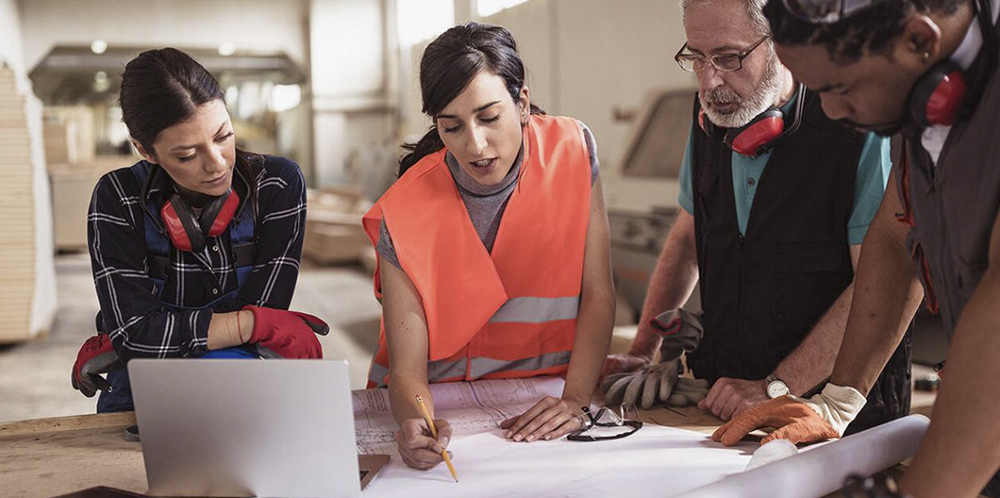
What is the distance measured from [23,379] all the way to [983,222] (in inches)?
250

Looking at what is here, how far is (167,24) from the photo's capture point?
15.2 m

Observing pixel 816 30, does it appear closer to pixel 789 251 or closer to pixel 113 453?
pixel 789 251

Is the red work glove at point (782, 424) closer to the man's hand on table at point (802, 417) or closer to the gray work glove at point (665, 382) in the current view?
the man's hand on table at point (802, 417)

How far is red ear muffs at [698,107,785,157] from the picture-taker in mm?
2021

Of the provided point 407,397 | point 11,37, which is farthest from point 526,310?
point 11,37

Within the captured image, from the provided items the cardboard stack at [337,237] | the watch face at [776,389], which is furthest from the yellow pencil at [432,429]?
the cardboard stack at [337,237]

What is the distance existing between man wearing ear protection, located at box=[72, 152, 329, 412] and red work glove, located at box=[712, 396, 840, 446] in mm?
955

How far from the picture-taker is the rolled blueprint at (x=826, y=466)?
1.32m

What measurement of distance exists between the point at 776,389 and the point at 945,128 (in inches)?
31.6

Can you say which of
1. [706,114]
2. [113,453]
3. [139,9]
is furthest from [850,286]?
[139,9]

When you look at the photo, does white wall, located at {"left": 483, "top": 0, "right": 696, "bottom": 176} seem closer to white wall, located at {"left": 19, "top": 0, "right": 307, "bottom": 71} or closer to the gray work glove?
the gray work glove

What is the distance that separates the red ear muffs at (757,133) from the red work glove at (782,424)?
1.98 feet

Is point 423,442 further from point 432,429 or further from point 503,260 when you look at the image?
point 503,260

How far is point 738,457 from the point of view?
1.65m
